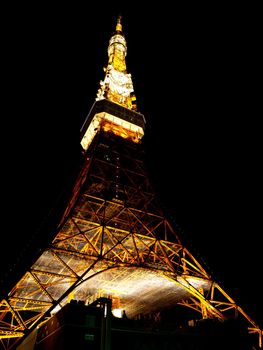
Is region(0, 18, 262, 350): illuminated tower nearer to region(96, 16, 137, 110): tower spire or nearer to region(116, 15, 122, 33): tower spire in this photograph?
region(96, 16, 137, 110): tower spire

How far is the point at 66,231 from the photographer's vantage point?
1409cm

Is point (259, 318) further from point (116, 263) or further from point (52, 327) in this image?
point (52, 327)

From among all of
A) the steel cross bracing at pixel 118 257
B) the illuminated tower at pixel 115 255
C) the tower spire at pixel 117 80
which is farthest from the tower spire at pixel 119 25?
the steel cross bracing at pixel 118 257

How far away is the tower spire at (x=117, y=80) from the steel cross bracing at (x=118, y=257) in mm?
7336

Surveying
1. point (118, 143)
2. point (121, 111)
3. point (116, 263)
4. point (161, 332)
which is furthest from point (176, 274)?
point (121, 111)

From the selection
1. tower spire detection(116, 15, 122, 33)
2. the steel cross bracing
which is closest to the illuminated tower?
the steel cross bracing

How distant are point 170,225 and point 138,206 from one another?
110 inches

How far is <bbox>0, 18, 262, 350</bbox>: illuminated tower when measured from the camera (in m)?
11.5

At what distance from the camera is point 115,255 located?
14.2 m

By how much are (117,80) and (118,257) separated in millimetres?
19329

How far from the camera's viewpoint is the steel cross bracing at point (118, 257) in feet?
40.6

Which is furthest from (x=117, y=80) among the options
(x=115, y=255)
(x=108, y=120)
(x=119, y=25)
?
(x=115, y=255)

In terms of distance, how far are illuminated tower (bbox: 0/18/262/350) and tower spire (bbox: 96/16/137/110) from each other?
2.38 feet

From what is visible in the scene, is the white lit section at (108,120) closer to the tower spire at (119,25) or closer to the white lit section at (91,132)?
the white lit section at (91,132)
